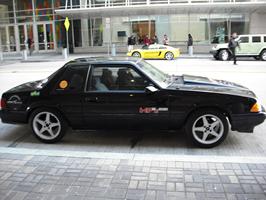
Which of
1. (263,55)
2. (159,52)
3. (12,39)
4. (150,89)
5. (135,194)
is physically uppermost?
(12,39)

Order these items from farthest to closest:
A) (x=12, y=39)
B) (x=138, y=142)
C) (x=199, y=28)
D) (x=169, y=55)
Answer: (x=12, y=39) < (x=199, y=28) < (x=169, y=55) < (x=138, y=142)

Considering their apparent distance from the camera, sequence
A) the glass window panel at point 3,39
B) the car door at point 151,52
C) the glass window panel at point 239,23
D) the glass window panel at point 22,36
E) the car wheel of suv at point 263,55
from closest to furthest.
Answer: the car wheel of suv at point 263,55, the car door at point 151,52, the glass window panel at point 239,23, the glass window panel at point 22,36, the glass window panel at point 3,39

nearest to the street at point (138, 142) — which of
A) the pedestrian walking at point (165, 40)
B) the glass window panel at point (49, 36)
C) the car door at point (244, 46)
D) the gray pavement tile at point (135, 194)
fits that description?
the gray pavement tile at point (135, 194)

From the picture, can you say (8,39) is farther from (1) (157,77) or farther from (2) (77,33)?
(1) (157,77)

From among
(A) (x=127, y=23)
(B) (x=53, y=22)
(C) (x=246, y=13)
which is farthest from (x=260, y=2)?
(B) (x=53, y=22)

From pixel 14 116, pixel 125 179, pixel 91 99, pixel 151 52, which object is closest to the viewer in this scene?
pixel 125 179

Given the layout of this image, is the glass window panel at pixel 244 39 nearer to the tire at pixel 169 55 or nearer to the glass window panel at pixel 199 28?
the tire at pixel 169 55

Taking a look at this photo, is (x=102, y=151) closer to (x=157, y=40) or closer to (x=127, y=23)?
(x=157, y=40)

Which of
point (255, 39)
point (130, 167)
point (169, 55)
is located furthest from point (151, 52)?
point (130, 167)

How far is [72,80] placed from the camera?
233 inches

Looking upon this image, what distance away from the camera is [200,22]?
32.1m

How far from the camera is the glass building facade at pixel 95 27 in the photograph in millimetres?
31828

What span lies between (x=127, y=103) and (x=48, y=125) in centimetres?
144

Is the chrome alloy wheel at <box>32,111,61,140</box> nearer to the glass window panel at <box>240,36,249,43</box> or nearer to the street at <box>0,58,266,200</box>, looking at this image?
the street at <box>0,58,266,200</box>
